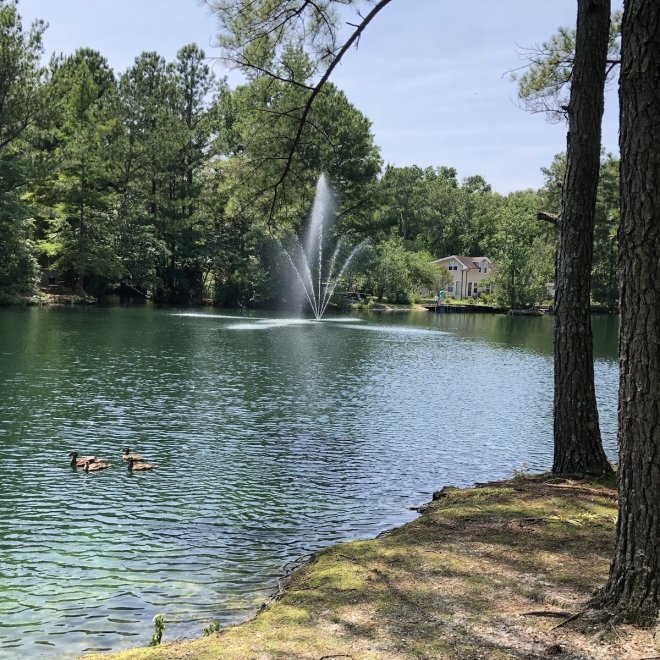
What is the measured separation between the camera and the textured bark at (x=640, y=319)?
3.68 metres

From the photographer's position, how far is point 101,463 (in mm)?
9422

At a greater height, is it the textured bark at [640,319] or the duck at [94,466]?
the textured bark at [640,319]

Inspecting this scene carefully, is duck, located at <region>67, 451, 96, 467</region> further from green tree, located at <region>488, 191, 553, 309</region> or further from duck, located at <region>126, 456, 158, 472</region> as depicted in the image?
green tree, located at <region>488, 191, 553, 309</region>

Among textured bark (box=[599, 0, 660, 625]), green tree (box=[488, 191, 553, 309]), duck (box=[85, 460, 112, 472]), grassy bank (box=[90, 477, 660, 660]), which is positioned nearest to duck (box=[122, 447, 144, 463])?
duck (box=[85, 460, 112, 472])

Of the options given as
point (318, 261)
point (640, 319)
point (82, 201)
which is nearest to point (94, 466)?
point (640, 319)

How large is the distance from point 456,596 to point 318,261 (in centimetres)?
4962

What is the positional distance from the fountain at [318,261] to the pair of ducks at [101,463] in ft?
134

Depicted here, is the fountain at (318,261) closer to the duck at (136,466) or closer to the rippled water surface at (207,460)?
the rippled water surface at (207,460)

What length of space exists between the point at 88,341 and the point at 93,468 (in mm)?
16392

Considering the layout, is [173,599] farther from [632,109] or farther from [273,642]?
[632,109]

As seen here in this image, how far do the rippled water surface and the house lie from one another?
66.8 m

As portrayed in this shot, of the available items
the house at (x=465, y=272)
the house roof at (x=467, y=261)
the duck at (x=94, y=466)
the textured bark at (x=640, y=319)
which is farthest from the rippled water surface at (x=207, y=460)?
the house roof at (x=467, y=261)

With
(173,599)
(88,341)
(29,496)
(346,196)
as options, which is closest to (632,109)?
(173,599)

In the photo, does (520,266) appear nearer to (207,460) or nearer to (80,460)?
(207,460)
